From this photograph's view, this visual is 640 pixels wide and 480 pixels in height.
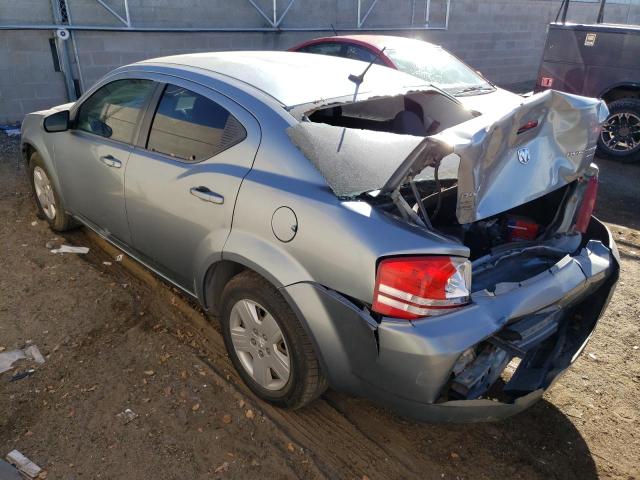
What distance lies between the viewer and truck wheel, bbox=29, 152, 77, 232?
4512mm

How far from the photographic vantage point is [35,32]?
815 centimetres

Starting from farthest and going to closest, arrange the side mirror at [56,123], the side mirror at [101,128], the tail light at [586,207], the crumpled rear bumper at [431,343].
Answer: the side mirror at [56,123]
the side mirror at [101,128]
the tail light at [586,207]
the crumpled rear bumper at [431,343]

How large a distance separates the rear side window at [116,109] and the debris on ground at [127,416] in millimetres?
1659

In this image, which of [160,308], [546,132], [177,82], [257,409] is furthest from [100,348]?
[546,132]

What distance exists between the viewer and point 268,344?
269cm

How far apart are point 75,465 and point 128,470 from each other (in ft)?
0.83

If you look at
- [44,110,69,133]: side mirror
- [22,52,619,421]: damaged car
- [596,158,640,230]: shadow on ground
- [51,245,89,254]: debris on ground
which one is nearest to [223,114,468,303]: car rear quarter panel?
[22,52,619,421]: damaged car

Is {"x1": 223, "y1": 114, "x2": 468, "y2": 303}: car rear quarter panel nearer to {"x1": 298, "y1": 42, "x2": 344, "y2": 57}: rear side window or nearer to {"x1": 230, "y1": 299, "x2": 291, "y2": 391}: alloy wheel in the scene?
{"x1": 230, "y1": 299, "x2": 291, "y2": 391}: alloy wheel

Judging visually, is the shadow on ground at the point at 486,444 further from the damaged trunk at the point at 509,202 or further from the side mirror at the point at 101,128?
the side mirror at the point at 101,128

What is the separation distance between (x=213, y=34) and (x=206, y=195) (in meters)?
8.00

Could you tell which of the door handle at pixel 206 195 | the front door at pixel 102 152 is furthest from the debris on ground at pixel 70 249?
the door handle at pixel 206 195

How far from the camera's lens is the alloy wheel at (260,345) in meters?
2.64

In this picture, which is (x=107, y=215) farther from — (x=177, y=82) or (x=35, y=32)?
(x=35, y=32)

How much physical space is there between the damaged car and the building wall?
230 inches
